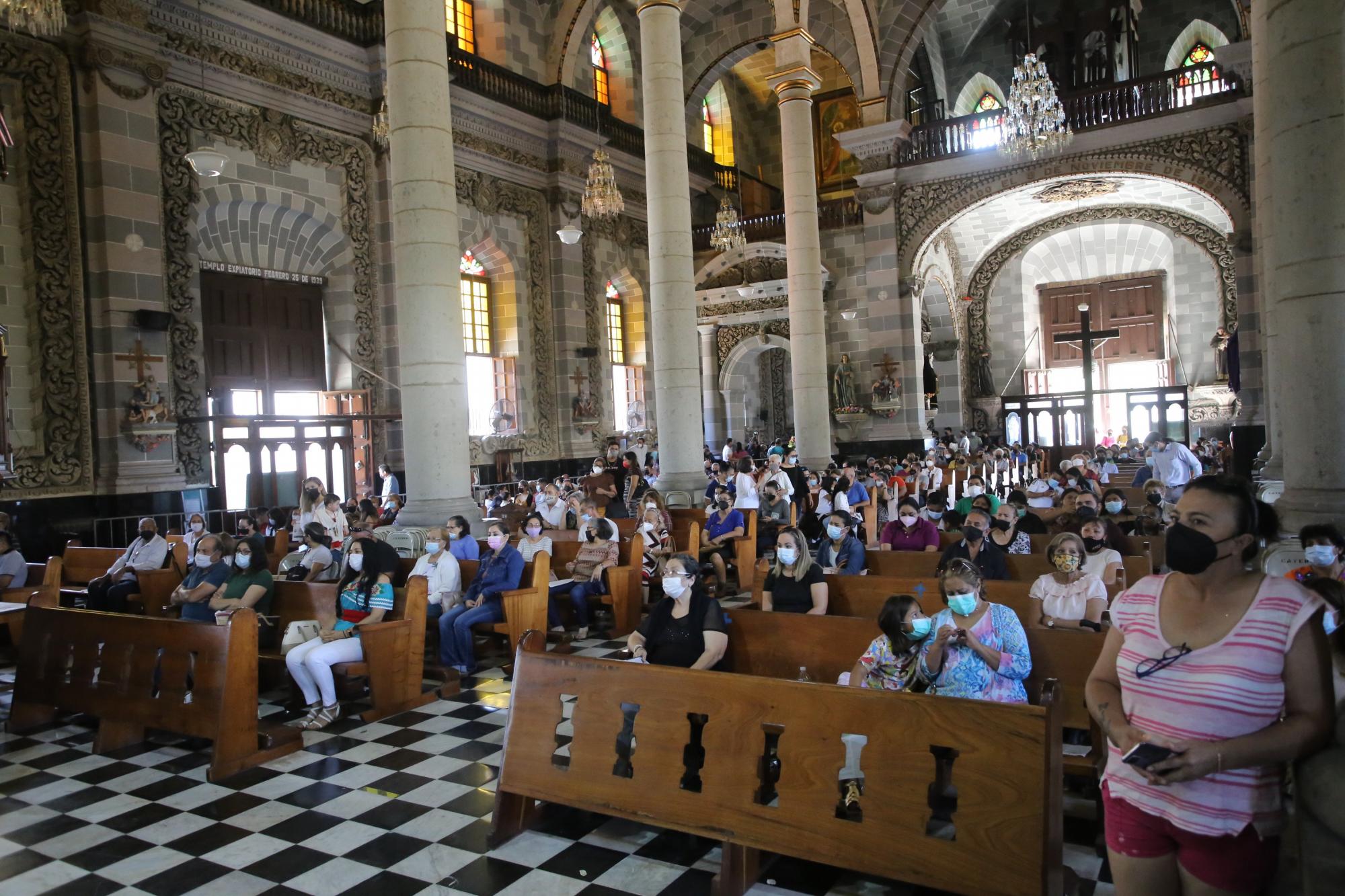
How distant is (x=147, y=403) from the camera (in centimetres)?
1272

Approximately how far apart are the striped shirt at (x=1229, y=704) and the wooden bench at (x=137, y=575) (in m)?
Result: 8.56

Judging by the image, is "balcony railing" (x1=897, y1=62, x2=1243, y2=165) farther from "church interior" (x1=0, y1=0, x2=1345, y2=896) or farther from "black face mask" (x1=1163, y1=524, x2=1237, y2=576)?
"black face mask" (x1=1163, y1=524, x2=1237, y2=576)

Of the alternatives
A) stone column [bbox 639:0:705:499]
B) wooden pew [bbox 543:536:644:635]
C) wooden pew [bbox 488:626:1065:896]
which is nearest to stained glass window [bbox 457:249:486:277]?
stone column [bbox 639:0:705:499]

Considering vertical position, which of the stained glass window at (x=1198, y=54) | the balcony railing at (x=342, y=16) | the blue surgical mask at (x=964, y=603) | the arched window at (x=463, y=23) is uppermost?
the stained glass window at (x=1198, y=54)

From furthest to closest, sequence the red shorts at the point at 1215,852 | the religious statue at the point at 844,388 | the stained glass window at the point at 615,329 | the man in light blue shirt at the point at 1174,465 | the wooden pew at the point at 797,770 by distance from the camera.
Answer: the stained glass window at the point at 615,329 < the religious statue at the point at 844,388 < the man in light blue shirt at the point at 1174,465 < the wooden pew at the point at 797,770 < the red shorts at the point at 1215,852

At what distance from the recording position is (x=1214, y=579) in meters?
2.32

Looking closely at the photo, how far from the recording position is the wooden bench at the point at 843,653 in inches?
178

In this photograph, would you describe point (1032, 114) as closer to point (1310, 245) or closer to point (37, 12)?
point (1310, 245)

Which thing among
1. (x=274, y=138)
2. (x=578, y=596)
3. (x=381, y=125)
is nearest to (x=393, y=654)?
(x=578, y=596)

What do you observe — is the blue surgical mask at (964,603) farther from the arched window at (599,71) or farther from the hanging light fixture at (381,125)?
the arched window at (599,71)

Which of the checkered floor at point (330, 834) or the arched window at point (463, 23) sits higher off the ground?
the arched window at point (463, 23)

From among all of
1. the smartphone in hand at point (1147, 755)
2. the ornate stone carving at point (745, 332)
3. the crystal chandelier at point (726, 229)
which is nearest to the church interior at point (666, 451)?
the smartphone in hand at point (1147, 755)

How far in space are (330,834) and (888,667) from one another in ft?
9.10

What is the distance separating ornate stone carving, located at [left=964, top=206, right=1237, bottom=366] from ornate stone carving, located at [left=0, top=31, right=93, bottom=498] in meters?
22.7
